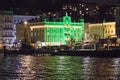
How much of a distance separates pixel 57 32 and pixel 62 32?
1377 mm

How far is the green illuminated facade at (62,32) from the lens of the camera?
479 ft

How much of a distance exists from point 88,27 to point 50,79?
11256cm

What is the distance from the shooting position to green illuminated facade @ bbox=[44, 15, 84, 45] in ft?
479

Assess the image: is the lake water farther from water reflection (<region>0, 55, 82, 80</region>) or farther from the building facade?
the building facade

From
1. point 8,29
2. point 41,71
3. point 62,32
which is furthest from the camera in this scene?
point 8,29

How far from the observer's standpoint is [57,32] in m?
147

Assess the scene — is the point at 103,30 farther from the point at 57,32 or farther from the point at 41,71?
the point at 41,71

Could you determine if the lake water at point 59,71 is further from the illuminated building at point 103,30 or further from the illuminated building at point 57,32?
the illuminated building at point 57,32

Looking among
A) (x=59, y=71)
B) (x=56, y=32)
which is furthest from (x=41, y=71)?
(x=56, y=32)

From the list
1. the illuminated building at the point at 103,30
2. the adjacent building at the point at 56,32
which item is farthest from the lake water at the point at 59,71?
the adjacent building at the point at 56,32

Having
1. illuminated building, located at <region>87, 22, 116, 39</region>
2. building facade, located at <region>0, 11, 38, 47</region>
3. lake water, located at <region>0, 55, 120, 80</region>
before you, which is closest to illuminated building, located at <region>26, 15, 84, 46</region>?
illuminated building, located at <region>87, 22, 116, 39</region>

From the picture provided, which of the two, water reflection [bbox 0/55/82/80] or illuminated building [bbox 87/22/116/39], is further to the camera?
illuminated building [bbox 87/22/116/39]

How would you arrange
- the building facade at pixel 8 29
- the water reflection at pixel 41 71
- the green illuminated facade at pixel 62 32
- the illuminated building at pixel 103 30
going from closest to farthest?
the water reflection at pixel 41 71
the illuminated building at pixel 103 30
the green illuminated facade at pixel 62 32
the building facade at pixel 8 29

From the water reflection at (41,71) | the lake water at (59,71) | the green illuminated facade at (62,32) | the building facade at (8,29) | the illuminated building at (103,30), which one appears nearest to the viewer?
the lake water at (59,71)
